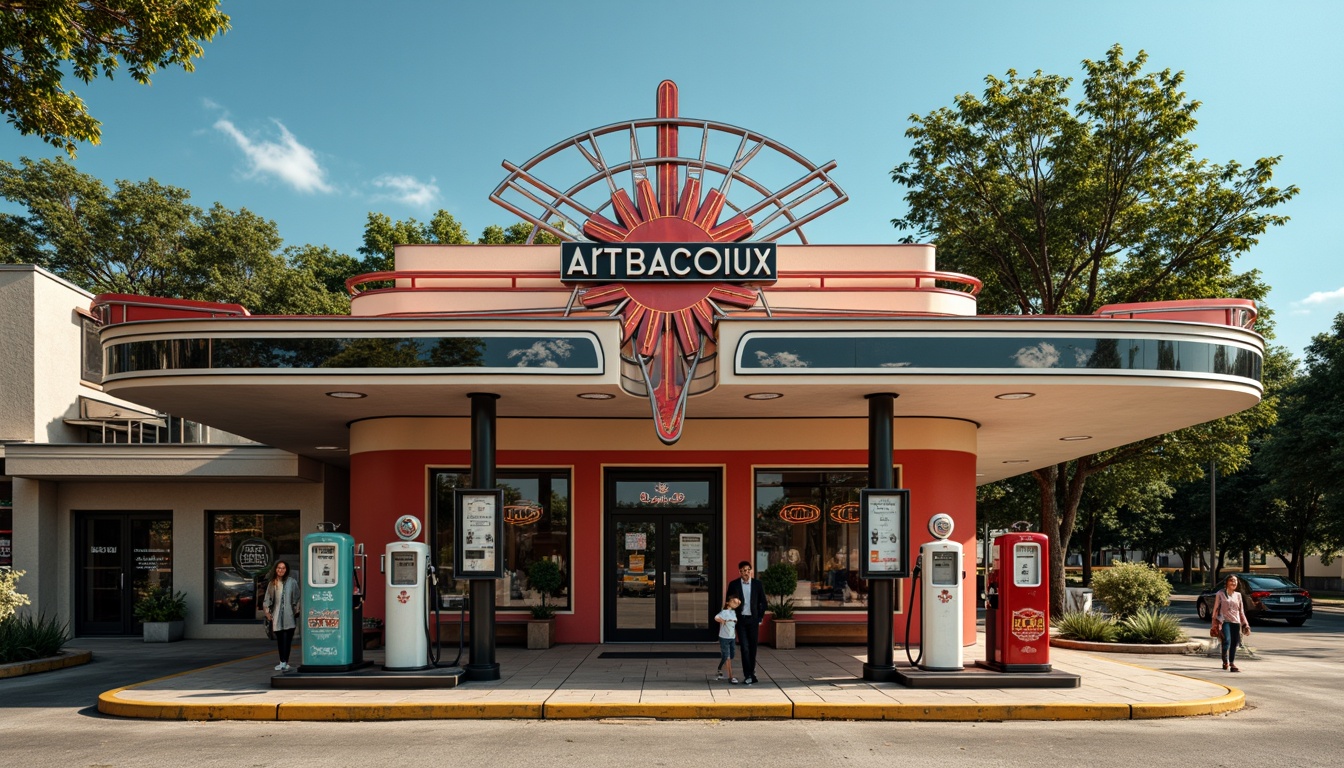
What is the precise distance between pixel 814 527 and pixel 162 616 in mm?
13475

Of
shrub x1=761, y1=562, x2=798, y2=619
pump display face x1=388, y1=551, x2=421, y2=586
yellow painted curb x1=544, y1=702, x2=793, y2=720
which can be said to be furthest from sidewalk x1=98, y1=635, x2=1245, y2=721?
shrub x1=761, y1=562, x2=798, y2=619

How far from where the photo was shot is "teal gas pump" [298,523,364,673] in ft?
39.5

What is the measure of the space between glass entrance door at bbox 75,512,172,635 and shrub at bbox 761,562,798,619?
1337cm

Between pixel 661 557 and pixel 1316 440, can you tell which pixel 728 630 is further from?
pixel 1316 440

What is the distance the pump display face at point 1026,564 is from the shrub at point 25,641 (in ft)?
49.2

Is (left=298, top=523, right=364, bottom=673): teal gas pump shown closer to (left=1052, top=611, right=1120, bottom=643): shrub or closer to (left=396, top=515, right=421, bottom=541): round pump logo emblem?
(left=396, top=515, right=421, bottom=541): round pump logo emblem

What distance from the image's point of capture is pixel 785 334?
11836 mm

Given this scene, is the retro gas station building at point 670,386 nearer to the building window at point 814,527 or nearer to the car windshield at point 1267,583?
the building window at point 814,527

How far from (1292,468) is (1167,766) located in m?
30.3

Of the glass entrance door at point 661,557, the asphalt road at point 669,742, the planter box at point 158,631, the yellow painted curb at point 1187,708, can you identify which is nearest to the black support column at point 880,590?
the asphalt road at point 669,742

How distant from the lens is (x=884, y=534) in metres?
12.3

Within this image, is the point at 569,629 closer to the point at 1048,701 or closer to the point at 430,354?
the point at 430,354

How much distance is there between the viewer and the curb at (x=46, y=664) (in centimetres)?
1438

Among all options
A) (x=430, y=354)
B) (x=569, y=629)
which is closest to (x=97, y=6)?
(x=430, y=354)
